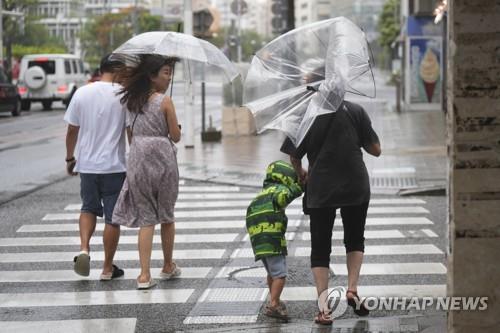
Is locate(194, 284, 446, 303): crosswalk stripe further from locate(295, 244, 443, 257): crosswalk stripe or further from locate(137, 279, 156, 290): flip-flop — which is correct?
locate(295, 244, 443, 257): crosswalk stripe

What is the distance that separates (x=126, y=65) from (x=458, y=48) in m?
3.58

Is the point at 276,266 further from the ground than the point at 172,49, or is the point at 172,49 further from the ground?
the point at 172,49

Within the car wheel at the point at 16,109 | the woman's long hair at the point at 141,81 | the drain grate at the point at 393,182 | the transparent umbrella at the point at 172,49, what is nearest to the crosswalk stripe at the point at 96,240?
the transparent umbrella at the point at 172,49

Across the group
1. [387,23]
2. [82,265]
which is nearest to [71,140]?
[82,265]

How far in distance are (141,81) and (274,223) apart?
179cm

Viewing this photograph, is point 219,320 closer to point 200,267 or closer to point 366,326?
point 366,326

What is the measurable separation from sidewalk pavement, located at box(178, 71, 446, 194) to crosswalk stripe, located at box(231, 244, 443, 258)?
56.4 inches

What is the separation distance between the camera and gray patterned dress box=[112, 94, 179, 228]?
762cm

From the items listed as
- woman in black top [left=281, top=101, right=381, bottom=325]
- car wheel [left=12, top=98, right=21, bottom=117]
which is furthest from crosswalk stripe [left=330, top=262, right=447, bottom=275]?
car wheel [left=12, top=98, right=21, bottom=117]

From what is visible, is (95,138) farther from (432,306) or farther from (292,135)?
(432,306)

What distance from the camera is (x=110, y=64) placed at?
8055 millimetres

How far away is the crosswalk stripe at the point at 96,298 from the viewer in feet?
23.8

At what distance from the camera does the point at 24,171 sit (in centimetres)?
1697

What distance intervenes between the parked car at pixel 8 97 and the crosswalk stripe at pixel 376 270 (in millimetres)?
25925
